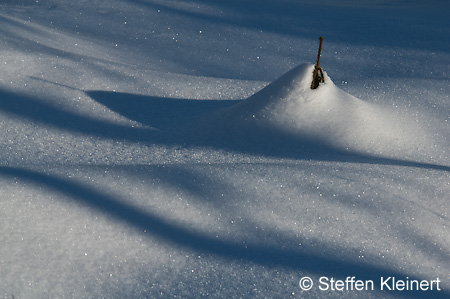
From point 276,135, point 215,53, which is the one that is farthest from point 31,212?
point 215,53

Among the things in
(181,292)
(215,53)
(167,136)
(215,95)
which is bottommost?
(181,292)

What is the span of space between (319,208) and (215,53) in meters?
1.88

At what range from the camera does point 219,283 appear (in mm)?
1352

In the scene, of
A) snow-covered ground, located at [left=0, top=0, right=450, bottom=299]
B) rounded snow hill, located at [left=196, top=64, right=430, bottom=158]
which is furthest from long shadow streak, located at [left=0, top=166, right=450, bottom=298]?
rounded snow hill, located at [left=196, top=64, right=430, bottom=158]

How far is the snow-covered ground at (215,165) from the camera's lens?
1403mm

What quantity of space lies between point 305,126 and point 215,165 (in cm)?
47

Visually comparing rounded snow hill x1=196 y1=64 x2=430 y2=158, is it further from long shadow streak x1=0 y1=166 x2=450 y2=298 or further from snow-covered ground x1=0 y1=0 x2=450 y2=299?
long shadow streak x1=0 y1=166 x2=450 y2=298

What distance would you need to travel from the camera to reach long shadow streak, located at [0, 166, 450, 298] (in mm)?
1423

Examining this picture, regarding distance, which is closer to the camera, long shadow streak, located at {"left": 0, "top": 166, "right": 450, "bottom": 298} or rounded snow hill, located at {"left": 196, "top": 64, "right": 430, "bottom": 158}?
long shadow streak, located at {"left": 0, "top": 166, "right": 450, "bottom": 298}

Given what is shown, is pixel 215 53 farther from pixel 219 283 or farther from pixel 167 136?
pixel 219 283

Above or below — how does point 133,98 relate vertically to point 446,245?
above

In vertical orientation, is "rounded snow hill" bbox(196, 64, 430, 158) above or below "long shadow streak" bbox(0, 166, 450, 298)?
above

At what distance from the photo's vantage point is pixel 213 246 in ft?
4.86

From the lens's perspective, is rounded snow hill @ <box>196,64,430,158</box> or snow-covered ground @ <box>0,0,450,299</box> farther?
rounded snow hill @ <box>196,64,430,158</box>
